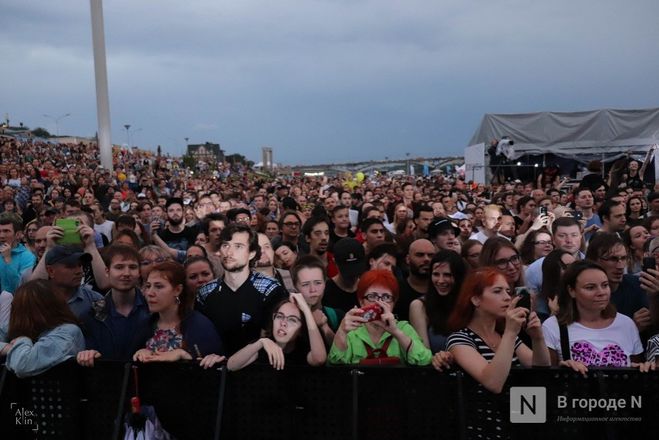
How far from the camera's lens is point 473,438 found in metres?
3.52

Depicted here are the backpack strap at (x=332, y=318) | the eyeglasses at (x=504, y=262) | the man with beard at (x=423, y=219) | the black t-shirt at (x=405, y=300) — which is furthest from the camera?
the man with beard at (x=423, y=219)

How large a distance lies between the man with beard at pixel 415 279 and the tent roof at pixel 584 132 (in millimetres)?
14316

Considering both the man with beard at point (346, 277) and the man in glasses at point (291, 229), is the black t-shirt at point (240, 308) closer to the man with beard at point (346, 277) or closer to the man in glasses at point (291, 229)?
the man with beard at point (346, 277)

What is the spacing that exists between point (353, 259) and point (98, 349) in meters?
2.25

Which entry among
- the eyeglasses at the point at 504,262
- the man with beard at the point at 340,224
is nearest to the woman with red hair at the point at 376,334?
the eyeglasses at the point at 504,262

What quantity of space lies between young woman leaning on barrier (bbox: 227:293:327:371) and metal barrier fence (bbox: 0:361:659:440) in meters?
0.08

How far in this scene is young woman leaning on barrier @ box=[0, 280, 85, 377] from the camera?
374cm

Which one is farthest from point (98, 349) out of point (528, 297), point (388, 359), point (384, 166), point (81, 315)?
point (384, 166)

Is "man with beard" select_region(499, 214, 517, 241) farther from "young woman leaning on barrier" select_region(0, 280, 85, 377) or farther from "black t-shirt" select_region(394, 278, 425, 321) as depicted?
"young woman leaning on barrier" select_region(0, 280, 85, 377)

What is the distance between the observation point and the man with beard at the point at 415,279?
4.94m

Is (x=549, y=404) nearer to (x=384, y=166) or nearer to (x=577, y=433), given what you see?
(x=577, y=433)

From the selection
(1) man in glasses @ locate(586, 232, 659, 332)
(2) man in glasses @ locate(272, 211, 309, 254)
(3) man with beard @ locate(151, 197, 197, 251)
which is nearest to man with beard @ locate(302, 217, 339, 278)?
(2) man in glasses @ locate(272, 211, 309, 254)

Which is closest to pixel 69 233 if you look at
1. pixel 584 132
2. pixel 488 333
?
pixel 488 333

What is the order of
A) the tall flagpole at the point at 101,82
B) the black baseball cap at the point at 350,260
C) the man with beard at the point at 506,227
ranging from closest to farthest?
the black baseball cap at the point at 350,260 < the man with beard at the point at 506,227 < the tall flagpole at the point at 101,82
